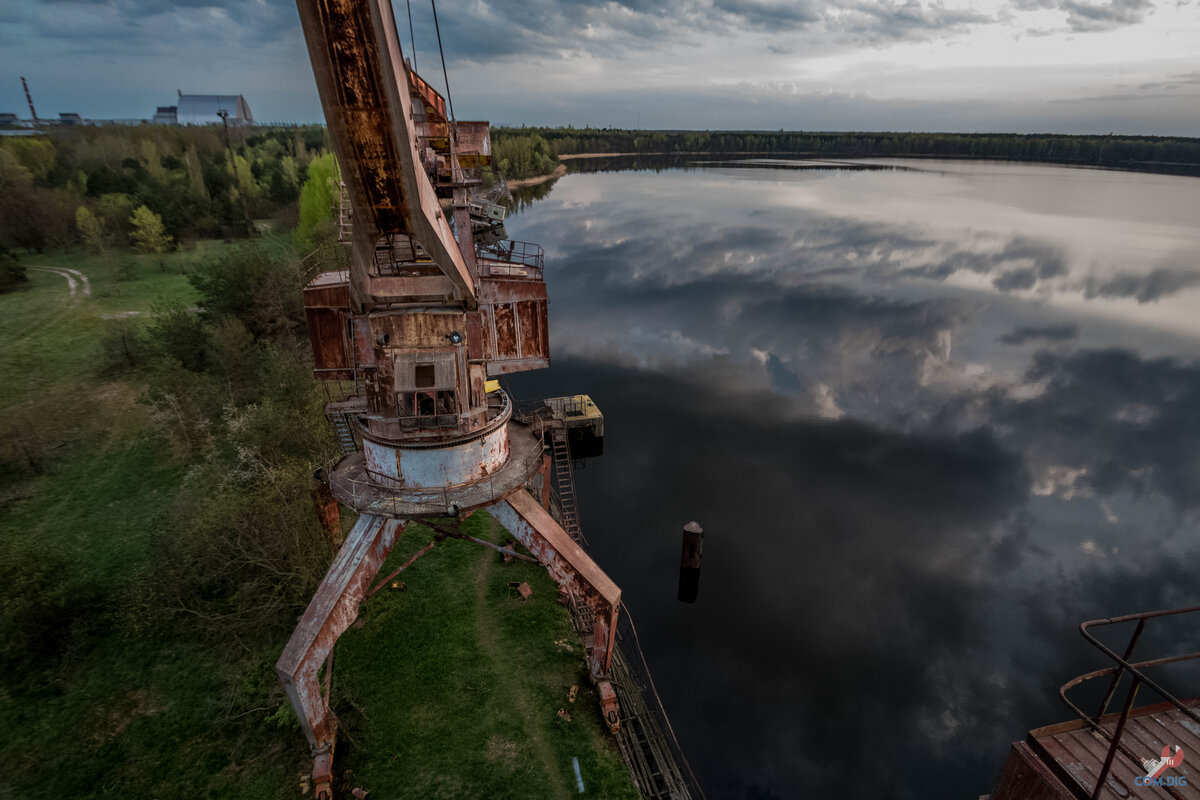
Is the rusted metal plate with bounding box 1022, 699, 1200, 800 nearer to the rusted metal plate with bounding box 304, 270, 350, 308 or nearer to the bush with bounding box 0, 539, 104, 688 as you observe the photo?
the rusted metal plate with bounding box 304, 270, 350, 308

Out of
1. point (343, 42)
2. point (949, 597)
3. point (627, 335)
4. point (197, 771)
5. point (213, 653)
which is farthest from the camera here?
point (627, 335)

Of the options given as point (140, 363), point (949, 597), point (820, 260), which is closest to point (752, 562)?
point (949, 597)

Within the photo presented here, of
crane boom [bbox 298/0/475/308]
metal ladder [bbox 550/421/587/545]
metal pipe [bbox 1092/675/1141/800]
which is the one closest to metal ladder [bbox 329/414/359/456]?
metal ladder [bbox 550/421/587/545]

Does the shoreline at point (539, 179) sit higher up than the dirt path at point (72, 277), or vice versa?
the shoreline at point (539, 179)

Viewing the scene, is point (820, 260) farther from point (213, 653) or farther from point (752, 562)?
point (213, 653)

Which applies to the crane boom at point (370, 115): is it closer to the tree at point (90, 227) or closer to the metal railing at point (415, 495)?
the metal railing at point (415, 495)

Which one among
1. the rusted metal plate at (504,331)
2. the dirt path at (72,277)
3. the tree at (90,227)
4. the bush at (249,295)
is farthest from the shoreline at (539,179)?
the rusted metal plate at (504,331)

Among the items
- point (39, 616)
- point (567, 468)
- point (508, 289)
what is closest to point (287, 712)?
point (39, 616)
